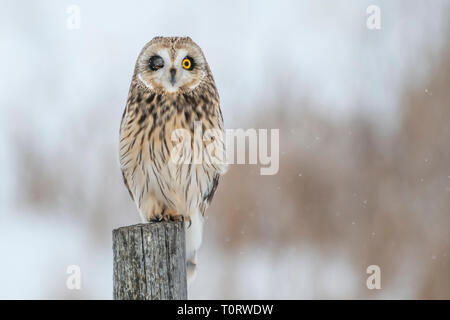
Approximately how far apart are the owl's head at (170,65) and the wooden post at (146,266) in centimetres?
117

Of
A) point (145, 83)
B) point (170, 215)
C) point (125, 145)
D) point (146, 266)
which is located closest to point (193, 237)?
point (170, 215)

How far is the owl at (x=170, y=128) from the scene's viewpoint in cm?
339

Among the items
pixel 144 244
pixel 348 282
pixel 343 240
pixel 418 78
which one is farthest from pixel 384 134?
pixel 144 244

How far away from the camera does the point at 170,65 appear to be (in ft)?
10.9

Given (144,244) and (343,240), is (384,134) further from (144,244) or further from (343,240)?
(144,244)

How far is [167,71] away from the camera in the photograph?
3348 millimetres

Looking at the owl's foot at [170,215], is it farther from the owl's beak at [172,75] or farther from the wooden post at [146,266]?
the wooden post at [146,266]

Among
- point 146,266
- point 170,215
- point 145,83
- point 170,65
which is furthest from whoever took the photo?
point 170,215

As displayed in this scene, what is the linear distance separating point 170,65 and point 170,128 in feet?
0.99

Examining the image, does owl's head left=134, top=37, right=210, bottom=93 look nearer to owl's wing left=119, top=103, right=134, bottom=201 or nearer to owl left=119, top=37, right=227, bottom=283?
owl left=119, top=37, right=227, bottom=283

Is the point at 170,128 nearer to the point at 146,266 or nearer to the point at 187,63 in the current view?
the point at 187,63

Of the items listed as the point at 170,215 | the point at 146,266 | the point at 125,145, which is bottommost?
the point at 170,215

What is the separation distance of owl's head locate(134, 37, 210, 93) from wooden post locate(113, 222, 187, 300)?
3.83 ft

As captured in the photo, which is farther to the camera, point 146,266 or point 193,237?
point 193,237
